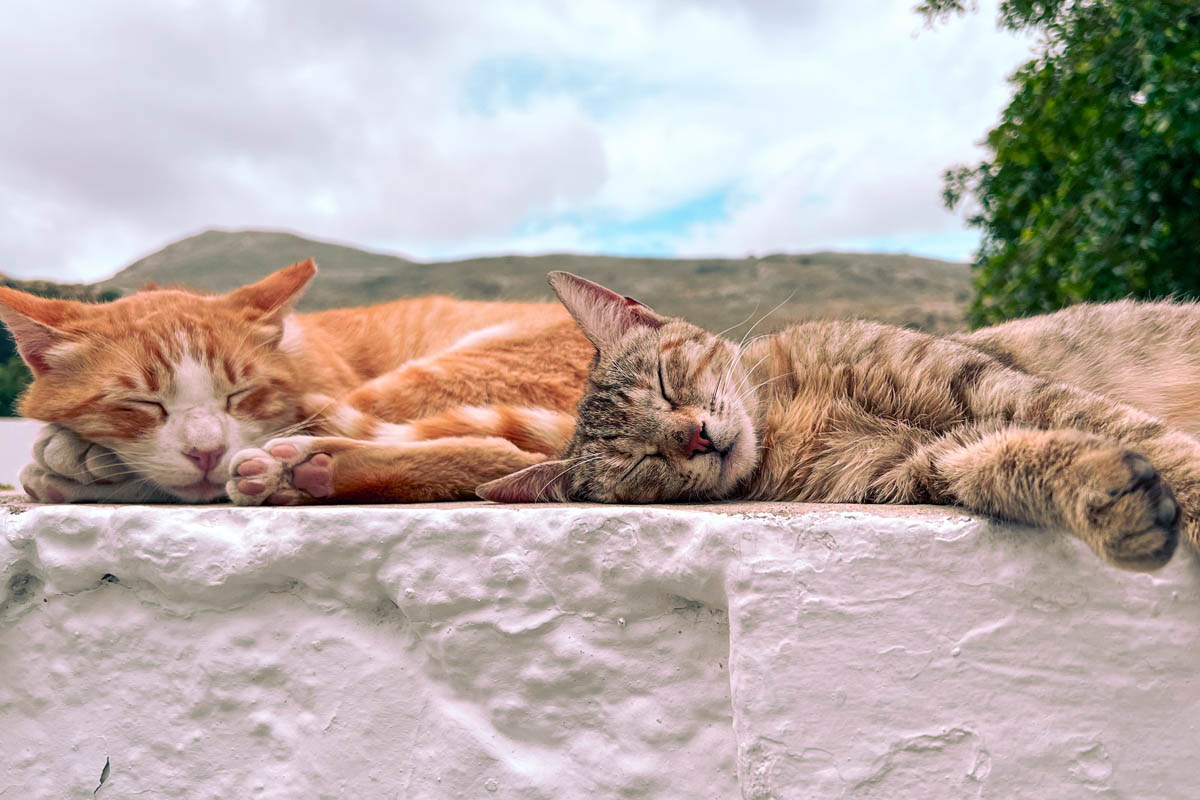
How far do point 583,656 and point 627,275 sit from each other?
6.60 meters

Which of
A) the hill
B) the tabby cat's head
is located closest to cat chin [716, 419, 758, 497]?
the tabby cat's head

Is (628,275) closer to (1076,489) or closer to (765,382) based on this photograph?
(765,382)

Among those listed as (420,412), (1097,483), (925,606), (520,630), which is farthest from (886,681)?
(420,412)

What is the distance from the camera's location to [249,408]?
2117 mm

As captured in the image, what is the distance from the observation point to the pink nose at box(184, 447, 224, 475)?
6.43 feet

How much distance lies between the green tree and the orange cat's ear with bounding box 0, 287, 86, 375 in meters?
3.44

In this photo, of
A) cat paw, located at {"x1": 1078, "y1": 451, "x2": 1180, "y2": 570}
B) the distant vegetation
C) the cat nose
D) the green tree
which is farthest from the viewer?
the distant vegetation

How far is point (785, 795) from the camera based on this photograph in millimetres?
1365

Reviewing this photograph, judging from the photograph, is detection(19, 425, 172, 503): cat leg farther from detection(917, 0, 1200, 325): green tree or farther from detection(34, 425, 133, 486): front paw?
detection(917, 0, 1200, 325): green tree

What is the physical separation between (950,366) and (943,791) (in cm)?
88

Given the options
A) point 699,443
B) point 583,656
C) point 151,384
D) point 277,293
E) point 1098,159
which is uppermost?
point 1098,159

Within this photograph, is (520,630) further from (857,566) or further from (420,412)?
(420,412)

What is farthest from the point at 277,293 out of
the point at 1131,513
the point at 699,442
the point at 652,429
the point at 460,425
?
the point at 1131,513

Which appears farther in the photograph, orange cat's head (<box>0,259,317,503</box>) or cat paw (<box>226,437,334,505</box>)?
orange cat's head (<box>0,259,317,503</box>)
